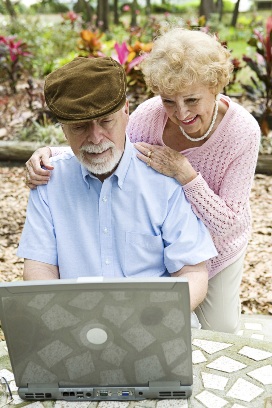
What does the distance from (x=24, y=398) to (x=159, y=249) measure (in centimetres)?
75

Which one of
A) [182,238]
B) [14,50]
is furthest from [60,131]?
[182,238]

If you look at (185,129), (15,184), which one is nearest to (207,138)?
(185,129)

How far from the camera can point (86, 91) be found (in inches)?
78.6

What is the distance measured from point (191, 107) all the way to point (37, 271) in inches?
34.0

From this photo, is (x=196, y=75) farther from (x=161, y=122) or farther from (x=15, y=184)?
(x=15, y=184)

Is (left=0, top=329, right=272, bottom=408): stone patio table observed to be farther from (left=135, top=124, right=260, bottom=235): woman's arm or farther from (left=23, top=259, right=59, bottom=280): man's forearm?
(left=135, top=124, right=260, bottom=235): woman's arm

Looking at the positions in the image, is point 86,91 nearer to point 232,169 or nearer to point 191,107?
point 191,107

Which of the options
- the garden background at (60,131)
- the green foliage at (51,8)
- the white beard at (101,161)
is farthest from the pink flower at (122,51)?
the green foliage at (51,8)


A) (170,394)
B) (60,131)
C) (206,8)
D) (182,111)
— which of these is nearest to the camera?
(170,394)

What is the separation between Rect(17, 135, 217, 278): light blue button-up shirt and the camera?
6.98ft

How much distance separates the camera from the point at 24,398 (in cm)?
160

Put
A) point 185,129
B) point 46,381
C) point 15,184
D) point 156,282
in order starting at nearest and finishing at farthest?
point 156,282 < point 46,381 < point 185,129 < point 15,184

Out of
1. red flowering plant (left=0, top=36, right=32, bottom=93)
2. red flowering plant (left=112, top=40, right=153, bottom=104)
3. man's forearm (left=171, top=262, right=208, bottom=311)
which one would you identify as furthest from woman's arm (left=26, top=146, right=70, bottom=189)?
red flowering plant (left=0, top=36, right=32, bottom=93)

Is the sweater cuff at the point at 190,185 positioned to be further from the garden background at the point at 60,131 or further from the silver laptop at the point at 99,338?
the silver laptop at the point at 99,338
